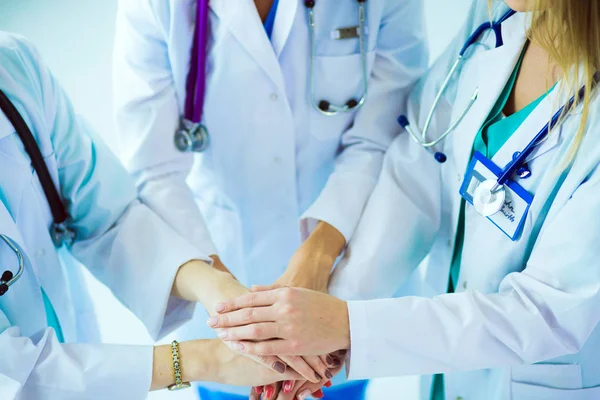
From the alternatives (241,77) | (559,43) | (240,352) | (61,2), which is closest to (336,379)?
(240,352)

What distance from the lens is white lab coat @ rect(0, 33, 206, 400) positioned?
0.98 meters

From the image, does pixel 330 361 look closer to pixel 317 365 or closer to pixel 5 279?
pixel 317 365

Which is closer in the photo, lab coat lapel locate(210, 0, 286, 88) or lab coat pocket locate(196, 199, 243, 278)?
lab coat lapel locate(210, 0, 286, 88)

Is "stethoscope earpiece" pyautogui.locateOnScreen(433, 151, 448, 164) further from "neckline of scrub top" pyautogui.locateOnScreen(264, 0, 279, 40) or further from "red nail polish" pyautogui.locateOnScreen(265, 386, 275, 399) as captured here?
"red nail polish" pyautogui.locateOnScreen(265, 386, 275, 399)

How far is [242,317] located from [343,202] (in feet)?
1.16

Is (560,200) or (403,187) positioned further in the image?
(403,187)

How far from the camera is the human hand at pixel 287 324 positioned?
1068 mm

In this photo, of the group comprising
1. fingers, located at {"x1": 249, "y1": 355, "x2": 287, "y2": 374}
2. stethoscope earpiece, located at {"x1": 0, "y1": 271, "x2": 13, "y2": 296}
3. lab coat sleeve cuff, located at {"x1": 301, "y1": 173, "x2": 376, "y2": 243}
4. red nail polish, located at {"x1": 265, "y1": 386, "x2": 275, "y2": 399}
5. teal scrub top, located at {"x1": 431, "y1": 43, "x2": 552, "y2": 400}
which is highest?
teal scrub top, located at {"x1": 431, "y1": 43, "x2": 552, "y2": 400}

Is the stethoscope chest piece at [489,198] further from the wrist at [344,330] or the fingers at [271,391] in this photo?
the fingers at [271,391]

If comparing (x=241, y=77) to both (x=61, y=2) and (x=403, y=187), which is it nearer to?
(x=403, y=187)

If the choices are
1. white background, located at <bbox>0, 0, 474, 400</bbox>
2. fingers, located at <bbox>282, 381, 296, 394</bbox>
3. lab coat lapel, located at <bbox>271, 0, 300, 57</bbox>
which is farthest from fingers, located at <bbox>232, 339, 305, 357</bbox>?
white background, located at <bbox>0, 0, 474, 400</bbox>

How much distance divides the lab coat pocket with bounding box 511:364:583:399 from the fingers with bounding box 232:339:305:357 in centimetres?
39

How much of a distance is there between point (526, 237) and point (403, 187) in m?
0.34

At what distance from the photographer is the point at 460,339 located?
1024mm
